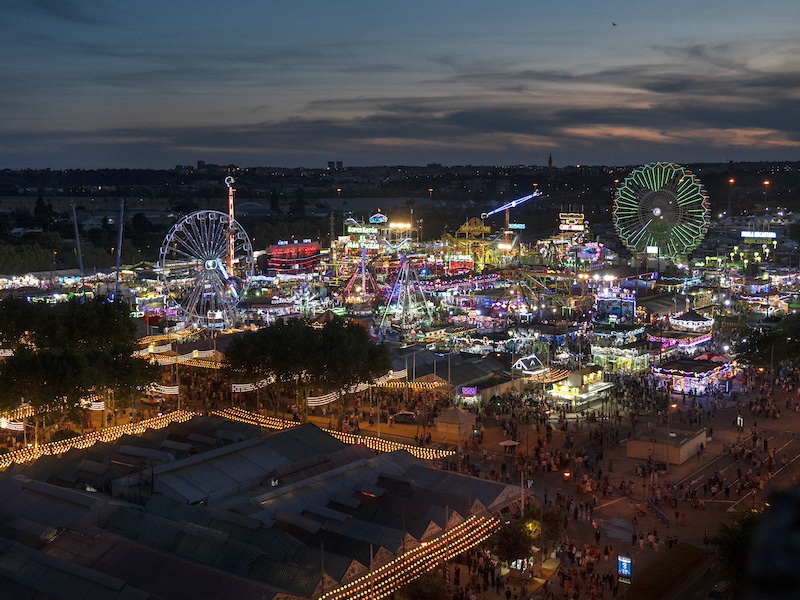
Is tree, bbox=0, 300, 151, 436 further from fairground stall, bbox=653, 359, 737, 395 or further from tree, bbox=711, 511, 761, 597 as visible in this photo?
fairground stall, bbox=653, 359, 737, 395

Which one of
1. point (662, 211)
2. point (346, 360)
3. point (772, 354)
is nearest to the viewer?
point (346, 360)

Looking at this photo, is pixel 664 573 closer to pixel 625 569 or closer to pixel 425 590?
pixel 625 569

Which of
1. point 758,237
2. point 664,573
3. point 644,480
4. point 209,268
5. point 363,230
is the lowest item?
point 644,480

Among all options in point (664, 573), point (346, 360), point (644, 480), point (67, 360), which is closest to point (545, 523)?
point (664, 573)

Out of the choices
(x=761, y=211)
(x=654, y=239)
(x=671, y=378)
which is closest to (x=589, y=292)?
(x=654, y=239)

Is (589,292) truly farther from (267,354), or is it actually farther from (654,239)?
(267,354)

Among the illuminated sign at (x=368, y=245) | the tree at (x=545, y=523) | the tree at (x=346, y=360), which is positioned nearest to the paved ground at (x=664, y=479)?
the tree at (x=545, y=523)
